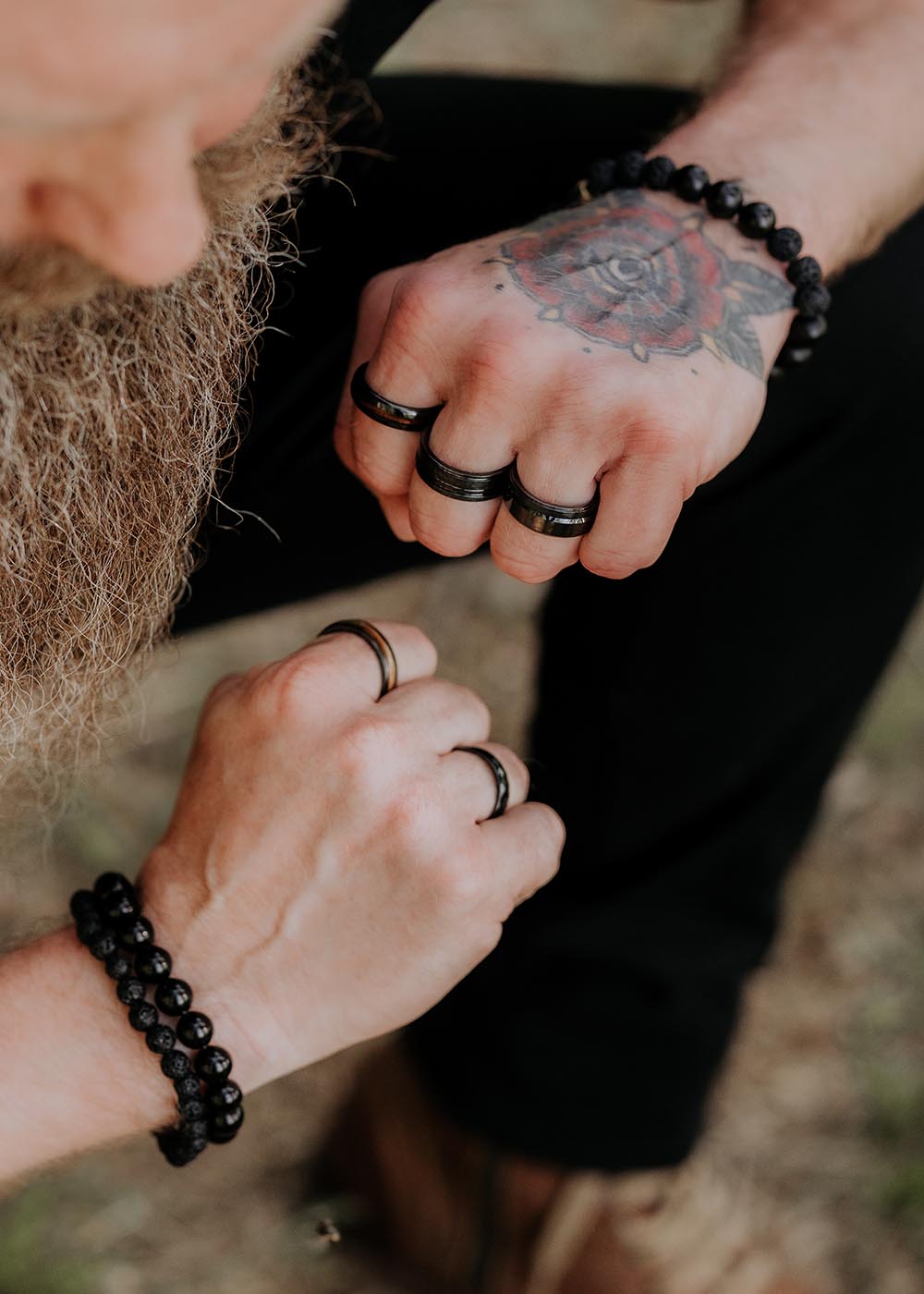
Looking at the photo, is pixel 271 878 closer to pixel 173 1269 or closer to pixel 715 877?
pixel 715 877

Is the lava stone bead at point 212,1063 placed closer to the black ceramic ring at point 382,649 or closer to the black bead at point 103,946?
the black bead at point 103,946

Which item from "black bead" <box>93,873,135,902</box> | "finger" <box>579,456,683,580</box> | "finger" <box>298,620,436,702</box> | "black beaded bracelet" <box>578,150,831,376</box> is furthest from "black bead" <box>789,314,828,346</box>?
"black bead" <box>93,873,135,902</box>

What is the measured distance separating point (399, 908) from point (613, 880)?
533 mm

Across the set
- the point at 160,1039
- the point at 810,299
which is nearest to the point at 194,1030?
the point at 160,1039

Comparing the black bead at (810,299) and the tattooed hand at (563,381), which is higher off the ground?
the black bead at (810,299)

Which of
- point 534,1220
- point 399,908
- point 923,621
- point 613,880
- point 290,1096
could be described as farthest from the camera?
point 923,621

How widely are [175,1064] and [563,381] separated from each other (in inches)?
20.2

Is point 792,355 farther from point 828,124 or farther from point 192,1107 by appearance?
point 192,1107

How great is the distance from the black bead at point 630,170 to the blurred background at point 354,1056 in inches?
14.1

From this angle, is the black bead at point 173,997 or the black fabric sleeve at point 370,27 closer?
the black bead at point 173,997

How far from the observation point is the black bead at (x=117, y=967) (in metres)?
0.80

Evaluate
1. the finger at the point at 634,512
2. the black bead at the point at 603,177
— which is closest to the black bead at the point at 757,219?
the black bead at the point at 603,177

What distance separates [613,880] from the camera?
128cm

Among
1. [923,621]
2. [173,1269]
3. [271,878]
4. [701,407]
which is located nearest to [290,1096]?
[173,1269]
